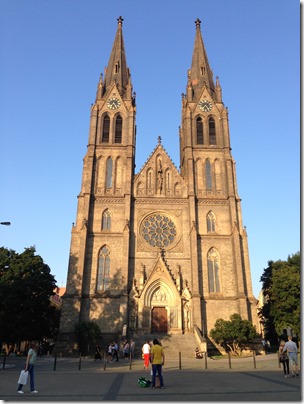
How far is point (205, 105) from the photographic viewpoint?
4884 centimetres

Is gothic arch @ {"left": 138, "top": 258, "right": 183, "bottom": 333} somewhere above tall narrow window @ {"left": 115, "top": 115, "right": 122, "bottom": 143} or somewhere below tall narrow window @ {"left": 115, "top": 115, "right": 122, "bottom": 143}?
below

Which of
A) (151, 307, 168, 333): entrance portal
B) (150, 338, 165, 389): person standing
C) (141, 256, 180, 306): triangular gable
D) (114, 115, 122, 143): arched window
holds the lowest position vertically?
(150, 338, 165, 389): person standing

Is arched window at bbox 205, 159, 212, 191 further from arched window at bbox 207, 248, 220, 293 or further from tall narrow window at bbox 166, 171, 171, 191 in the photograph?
arched window at bbox 207, 248, 220, 293

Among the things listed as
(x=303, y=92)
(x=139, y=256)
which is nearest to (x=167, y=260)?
(x=139, y=256)

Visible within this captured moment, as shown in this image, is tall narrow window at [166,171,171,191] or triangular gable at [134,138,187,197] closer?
triangular gable at [134,138,187,197]

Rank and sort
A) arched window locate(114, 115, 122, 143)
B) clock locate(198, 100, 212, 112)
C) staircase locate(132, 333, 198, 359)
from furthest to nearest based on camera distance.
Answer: clock locate(198, 100, 212, 112), arched window locate(114, 115, 122, 143), staircase locate(132, 333, 198, 359)

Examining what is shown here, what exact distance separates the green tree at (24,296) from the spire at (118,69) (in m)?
25.2

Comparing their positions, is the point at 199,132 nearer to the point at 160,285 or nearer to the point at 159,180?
the point at 159,180

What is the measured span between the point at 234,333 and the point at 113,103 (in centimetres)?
3195

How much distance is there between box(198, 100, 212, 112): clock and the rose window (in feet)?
54.6

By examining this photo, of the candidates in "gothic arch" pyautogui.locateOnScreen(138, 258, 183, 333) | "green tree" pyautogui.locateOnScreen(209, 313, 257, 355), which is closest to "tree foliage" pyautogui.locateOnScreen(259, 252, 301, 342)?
"green tree" pyautogui.locateOnScreen(209, 313, 257, 355)

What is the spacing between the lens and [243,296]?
119 ft

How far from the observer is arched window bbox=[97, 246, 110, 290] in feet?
123

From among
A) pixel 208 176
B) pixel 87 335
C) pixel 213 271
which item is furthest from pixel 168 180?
pixel 87 335
